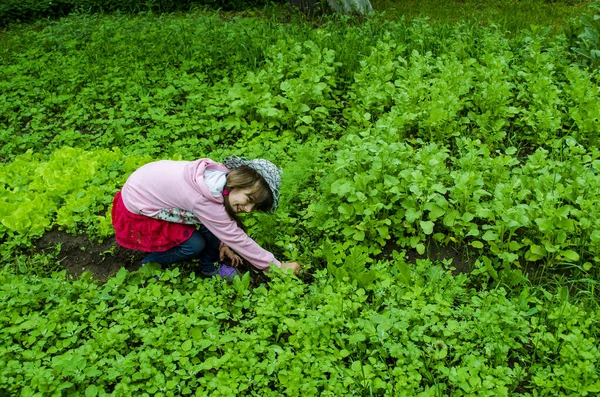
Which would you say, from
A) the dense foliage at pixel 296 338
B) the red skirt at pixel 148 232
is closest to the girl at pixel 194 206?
the red skirt at pixel 148 232

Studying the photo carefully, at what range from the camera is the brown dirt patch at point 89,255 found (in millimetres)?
3930

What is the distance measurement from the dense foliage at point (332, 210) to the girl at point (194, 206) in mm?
228

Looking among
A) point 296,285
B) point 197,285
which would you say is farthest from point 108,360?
point 296,285

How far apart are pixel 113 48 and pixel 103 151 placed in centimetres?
256

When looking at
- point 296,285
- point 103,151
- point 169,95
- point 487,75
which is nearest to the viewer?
point 296,285

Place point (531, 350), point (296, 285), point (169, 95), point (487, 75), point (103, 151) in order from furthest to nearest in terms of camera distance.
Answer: point (169, 95)
point (487, 75)
point (103, 151)
point (296, 285)
point (531, 350)

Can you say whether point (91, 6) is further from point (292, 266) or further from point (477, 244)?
point (477, 244)

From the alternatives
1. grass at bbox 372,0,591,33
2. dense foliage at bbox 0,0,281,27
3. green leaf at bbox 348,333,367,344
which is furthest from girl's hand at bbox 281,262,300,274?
dense foliage at bbox 0,0,281,27

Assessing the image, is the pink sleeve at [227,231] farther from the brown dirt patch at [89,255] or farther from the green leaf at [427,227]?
the green leaf at [427,227]

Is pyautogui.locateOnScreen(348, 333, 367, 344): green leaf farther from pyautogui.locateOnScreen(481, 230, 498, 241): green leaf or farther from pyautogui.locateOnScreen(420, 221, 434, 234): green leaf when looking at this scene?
pyautogui.locateOnScreen(481, 230, 498, 241): green leaf

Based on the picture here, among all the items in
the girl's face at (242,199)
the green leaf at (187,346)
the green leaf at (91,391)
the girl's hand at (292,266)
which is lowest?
the green leaf at (91,391)

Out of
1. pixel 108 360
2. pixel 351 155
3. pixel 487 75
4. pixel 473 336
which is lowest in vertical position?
pixel 108 360

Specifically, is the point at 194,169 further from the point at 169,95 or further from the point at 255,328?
the point at 169,95

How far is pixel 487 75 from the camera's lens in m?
5.30
